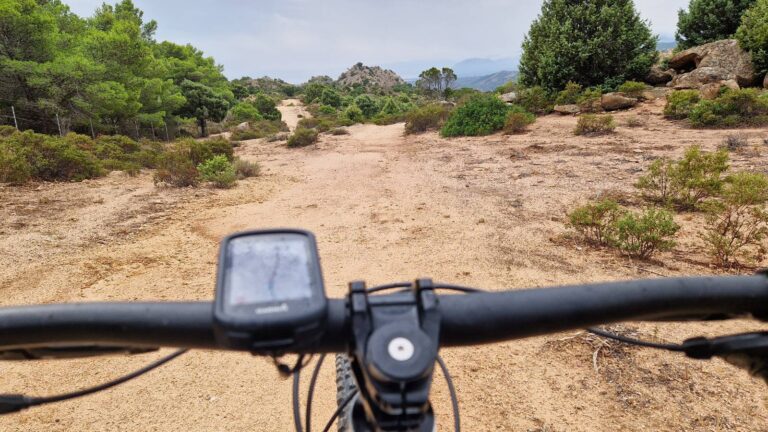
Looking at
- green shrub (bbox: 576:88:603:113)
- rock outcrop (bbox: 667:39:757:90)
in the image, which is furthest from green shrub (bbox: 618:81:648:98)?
rock outcrop (bbox: 667:39:757:90)

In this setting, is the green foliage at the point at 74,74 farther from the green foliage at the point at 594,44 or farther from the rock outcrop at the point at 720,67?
the rock outcrop at the point at 720,67

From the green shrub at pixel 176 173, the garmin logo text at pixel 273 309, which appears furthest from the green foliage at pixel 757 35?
the garmin logo text at pixel 273 309

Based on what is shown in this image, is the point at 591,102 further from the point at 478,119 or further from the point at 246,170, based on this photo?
the point at 246,170

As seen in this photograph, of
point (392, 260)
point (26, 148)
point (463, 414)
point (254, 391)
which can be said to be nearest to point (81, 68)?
point (26, 148)

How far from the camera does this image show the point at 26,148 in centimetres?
891

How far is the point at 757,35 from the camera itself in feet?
49.1

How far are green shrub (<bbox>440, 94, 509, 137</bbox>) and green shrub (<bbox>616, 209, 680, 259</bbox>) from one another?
11974 mm

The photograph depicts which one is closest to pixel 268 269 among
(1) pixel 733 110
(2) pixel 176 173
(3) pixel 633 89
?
(2) pixel 176 173

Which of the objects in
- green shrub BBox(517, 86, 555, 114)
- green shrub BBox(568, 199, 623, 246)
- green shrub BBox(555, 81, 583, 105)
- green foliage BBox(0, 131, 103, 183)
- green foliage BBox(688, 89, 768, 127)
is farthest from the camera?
green shrub BBox(517, 86, 555, 114)

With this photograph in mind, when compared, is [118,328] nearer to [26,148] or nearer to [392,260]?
[392,260]

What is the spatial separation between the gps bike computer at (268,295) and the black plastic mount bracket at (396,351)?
74 mm

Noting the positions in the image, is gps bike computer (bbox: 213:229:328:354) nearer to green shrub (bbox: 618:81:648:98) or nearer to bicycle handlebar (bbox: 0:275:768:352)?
bicycle handlebar (bbox: 0:275:768:352)

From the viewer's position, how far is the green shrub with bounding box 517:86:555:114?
19850 millimetres

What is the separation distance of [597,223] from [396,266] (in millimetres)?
2585
